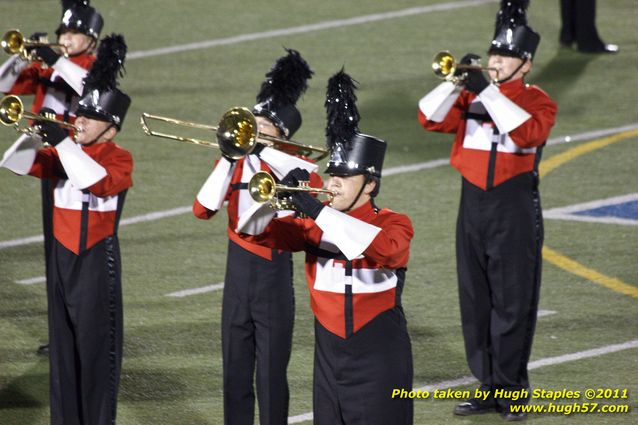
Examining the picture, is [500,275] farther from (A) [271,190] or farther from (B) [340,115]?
(A) [271,190]

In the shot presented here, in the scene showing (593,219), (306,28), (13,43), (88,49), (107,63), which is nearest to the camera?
(107,63)

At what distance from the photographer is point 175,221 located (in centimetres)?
983

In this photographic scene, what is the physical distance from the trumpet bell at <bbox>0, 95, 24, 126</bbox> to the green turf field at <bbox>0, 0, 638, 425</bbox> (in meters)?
1.64

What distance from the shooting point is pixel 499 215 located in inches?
274

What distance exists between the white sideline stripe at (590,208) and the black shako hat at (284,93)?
13.1 ft

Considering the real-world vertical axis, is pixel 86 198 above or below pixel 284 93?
below

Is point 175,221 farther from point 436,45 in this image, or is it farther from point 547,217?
point 436,45

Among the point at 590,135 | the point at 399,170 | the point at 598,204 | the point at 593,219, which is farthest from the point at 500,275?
the point at 590,135

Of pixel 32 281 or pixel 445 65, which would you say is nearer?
pixel 445 65

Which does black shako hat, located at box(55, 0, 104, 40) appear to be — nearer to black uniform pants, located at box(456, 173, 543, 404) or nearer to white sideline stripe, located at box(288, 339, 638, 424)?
black uniform pants, located at box(456, 173, 543, 404)

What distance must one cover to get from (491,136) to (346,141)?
71.6 inches

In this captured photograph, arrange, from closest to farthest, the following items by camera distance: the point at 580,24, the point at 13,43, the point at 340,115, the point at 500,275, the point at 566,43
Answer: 1. the point at 340,115
2. the point at 500,275
3. the point at 13,43
4. the point at 580,24
5. the point at 566,43

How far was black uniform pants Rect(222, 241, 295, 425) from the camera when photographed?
6188 millimetres

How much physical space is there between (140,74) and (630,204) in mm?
4913
